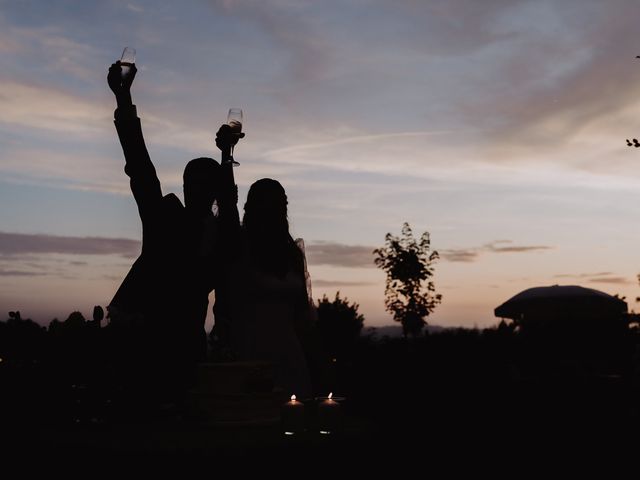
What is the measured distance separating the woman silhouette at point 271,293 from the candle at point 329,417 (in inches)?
55.4

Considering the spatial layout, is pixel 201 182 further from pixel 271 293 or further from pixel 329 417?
pixel 329 417

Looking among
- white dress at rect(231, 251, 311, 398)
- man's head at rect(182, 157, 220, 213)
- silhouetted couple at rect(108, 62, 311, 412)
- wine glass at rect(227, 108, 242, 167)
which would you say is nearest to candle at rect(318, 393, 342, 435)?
silhouetted couple at rect(108, 62, 311, 412)

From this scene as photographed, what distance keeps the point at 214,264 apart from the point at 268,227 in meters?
0.44

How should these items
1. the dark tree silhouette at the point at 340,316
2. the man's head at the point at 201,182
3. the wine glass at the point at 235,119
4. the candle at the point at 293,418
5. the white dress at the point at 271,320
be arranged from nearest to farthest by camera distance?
the candle at the point at 293,418 < the man's head at the point at 201,182 < the white dress at the point at 271,320 < the wine glass at the point at 235,119 < the dark tree silhouette at the point at 340,316

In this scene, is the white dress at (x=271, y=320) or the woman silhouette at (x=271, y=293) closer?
the woman silhouette at (x=271, y=293)

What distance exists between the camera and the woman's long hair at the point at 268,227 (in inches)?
207

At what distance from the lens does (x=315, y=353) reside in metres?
5.40

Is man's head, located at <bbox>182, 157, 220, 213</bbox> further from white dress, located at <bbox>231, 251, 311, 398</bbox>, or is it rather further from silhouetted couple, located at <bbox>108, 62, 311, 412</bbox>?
white dress, located at <bbox>231, 251, 311, 398</bbox>

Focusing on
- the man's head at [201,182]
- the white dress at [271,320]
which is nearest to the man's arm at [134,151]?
the man's head at [201,182]

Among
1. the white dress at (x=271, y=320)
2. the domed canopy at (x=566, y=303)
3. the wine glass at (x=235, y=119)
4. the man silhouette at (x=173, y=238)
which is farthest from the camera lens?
the domed canopy at (x=566, y=303)

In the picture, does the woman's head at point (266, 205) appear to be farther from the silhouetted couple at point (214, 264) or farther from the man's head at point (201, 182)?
the man's head at point (201, 182)

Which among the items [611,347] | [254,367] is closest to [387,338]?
[611,347]

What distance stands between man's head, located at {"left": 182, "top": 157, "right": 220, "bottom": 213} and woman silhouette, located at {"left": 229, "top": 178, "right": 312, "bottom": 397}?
0.86 feet

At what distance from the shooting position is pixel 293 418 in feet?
12.6
